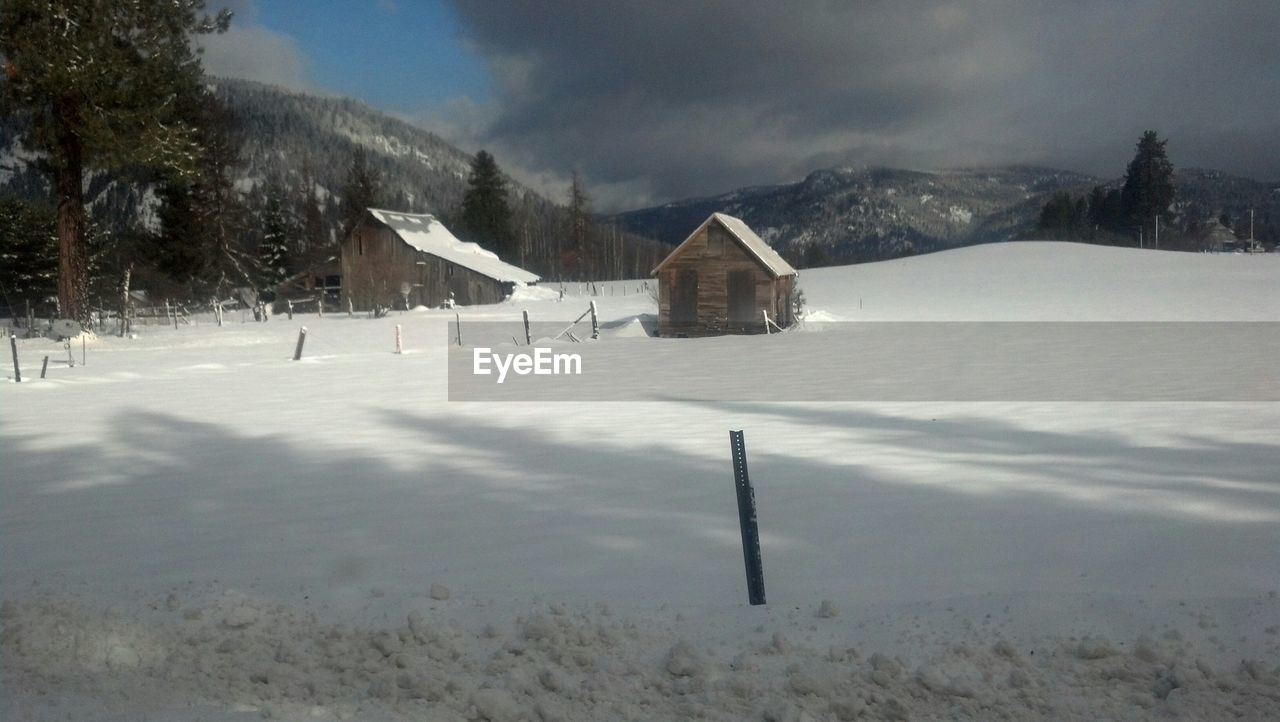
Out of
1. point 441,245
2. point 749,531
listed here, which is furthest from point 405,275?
point 749,531

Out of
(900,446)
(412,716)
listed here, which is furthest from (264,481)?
(900,446)

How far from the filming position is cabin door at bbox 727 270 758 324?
34562 millimetres

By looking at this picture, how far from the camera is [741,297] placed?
3475 centimetres

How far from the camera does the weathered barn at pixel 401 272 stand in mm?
56656

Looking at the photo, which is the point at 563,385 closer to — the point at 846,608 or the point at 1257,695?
the point at 846,608

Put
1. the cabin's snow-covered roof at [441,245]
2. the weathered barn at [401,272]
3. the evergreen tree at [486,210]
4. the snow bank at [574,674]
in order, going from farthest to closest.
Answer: the evergreen tree at [486,210]
the cabin's snow-covered roof at [441,245]
the weathered barn at [401,272]
the snow bank at [574,674]

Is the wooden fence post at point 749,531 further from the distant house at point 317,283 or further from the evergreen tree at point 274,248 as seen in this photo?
the evergreen tree at point 274,248

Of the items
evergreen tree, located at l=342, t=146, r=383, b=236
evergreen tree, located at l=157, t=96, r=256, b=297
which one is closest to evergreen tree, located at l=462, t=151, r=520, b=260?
evergreen tree, located at l=342, t=146, r=383, b=236

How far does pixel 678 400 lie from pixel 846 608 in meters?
11.5

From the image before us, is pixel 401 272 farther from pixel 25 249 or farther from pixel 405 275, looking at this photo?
pixel 25 249

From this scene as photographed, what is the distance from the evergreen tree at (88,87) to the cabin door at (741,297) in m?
19.6

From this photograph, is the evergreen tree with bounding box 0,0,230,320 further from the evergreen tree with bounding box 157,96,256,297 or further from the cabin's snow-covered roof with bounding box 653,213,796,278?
the evergreen tree with bounding box 157,96,256,297

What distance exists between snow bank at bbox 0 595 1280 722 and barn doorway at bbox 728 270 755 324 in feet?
97.2

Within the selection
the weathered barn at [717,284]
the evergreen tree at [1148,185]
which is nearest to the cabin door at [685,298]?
the weathered barn at [717,284]
